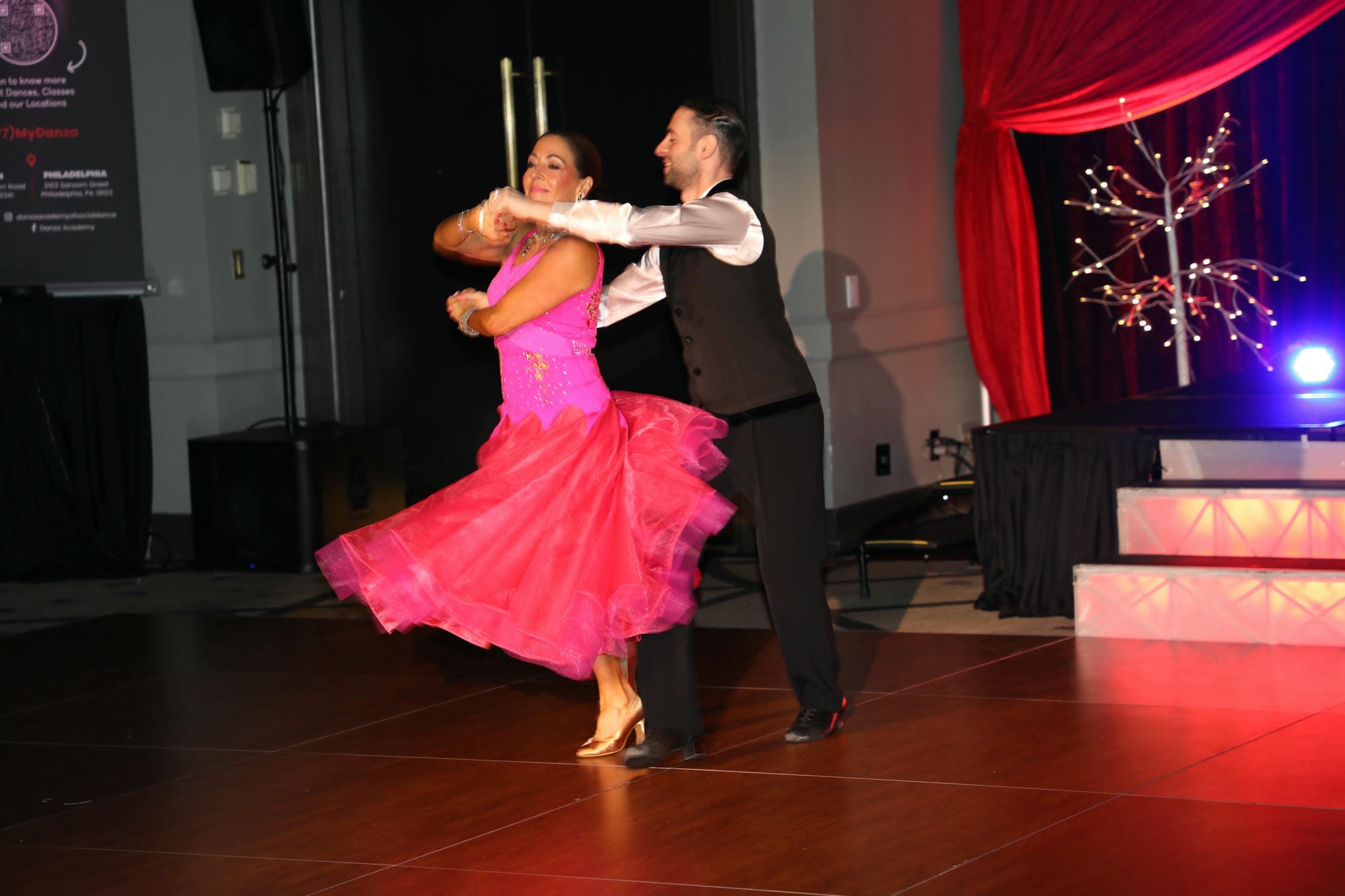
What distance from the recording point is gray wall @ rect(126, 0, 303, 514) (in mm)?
7066

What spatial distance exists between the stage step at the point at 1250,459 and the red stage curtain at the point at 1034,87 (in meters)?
1.93

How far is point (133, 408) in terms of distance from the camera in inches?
275

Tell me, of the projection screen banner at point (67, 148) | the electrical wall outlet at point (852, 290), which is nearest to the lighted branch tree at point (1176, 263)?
the electrical wall outlet at point (852, 290)

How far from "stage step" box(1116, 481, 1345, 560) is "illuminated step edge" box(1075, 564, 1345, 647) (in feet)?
0.91

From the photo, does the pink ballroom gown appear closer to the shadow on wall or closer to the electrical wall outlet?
the shadow on wall

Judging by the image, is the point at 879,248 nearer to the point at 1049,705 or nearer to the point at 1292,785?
the point at 1049,705

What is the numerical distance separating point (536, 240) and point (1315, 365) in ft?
11.6

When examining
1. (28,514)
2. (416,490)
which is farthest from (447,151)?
(28,514)

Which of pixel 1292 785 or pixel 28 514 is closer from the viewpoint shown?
pixel 1292 785

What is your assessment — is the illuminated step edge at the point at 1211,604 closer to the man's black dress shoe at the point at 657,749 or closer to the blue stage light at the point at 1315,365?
the man's black dress shoe at the point at 657,749

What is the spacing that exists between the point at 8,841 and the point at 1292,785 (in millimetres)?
2584

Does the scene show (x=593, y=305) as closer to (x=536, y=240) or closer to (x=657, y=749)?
(x=536, y=240)

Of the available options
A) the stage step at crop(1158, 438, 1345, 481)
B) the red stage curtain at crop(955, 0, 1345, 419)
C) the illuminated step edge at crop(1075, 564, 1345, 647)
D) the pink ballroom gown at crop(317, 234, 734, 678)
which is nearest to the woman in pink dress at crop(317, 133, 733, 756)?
the pink ballroom gown at crop(317, 234, 734, 678)

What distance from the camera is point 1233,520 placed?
200 inches
